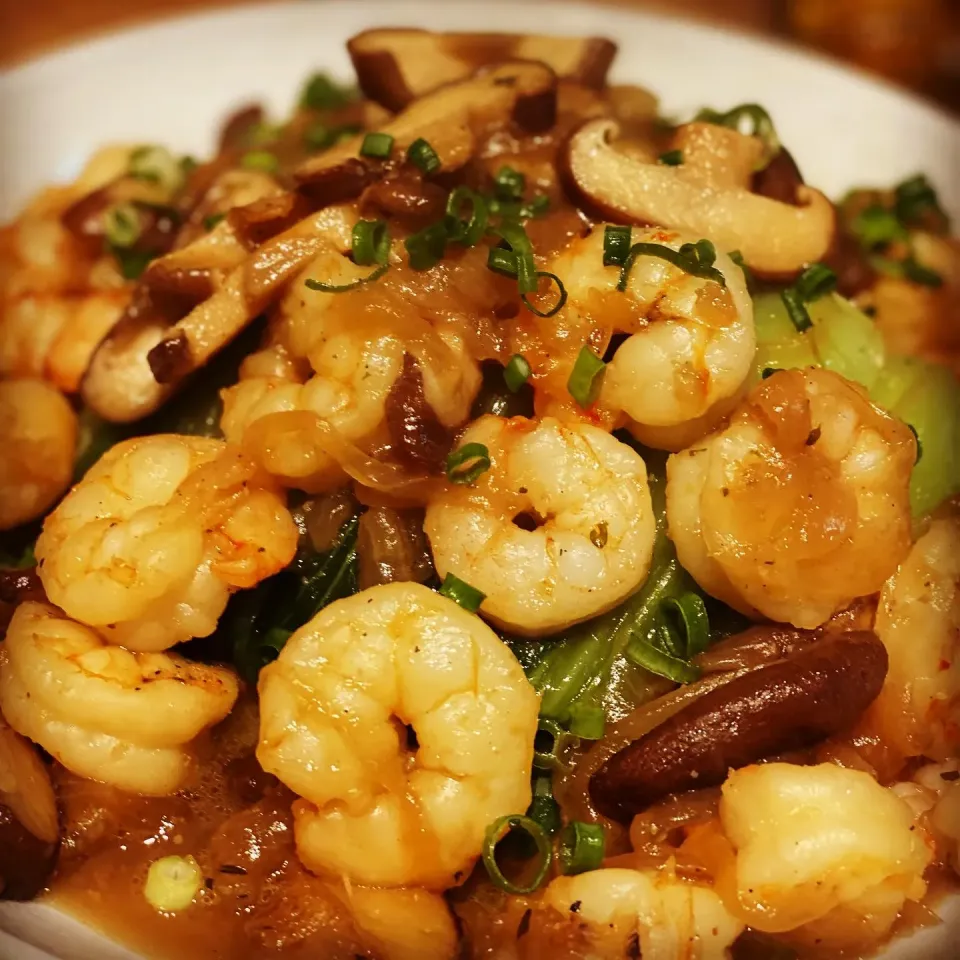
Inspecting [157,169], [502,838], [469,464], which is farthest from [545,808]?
[157,169]

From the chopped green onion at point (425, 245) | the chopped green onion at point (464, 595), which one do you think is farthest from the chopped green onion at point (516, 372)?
the chopped green onion at point (464, 595)

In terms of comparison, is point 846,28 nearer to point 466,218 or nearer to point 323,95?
point 323,95

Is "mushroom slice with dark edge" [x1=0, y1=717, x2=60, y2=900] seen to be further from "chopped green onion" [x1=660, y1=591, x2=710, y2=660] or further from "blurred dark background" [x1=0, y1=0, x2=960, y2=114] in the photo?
"blurred dark background" [x1=0, y1=0, x2=960, y2=114]

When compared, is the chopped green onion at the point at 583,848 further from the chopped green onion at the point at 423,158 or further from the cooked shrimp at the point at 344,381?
the chopped green onion at the point at 423,158

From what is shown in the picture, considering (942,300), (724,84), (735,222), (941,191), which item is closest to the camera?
(735,222)

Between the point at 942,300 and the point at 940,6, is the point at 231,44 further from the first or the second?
the point at 940,6

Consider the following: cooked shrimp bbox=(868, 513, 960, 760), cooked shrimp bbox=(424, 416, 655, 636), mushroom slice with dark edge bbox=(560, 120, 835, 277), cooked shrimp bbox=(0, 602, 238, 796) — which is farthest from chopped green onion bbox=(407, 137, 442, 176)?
cooked shrimp bbox=(868, 513, 960, 760)

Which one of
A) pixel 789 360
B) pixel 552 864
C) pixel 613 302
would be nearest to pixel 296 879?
pixel 552 864
